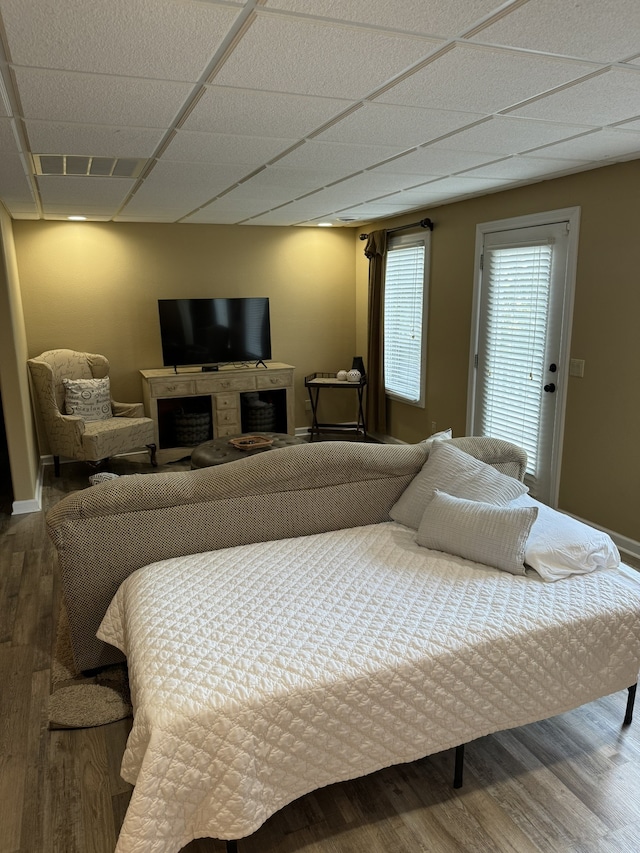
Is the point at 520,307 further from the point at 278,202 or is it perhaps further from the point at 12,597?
the point at 12,597

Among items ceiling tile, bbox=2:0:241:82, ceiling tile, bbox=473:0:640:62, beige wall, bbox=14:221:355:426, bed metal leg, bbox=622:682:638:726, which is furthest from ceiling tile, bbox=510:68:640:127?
beige wall, bbox=14:221:355:426

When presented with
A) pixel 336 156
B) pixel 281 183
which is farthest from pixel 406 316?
pixel 336 156

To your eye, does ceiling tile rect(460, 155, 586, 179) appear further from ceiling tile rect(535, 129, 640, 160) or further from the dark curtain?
the dark curtain

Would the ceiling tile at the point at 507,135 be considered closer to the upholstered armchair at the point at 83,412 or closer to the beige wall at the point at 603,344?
the beige wall at the point at 603,344

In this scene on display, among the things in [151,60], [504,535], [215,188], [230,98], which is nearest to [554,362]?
[504,535]

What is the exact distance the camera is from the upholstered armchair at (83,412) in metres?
5.22

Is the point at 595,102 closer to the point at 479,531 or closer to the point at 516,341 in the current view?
the point at 479,531

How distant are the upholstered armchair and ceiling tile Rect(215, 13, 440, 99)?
3.79 meters

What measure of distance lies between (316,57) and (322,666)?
184cm

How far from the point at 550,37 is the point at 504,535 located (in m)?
1.67

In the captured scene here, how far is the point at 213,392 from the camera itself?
6090mm

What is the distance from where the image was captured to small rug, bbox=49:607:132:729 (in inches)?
93.3

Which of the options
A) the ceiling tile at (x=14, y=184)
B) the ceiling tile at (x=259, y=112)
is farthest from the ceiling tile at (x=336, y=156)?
the ceiling tile at (x=14, y=184)

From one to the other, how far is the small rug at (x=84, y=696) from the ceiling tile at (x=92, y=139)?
7.72 feet
